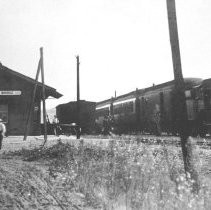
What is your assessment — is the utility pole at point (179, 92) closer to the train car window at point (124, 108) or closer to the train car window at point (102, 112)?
the train car window at point (124, 108)

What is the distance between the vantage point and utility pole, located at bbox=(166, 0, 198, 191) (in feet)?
28.0

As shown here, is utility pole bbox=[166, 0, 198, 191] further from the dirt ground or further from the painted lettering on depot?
the painted lettering on depot

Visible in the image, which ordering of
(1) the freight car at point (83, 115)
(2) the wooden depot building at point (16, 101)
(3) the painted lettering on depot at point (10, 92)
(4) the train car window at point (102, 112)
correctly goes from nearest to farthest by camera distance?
(2) the wooden depot building at point (16, 101), (3) the painted lettering on depot at point (10, 92), (1) the freight car at point (83, 115), (4) the train car window at point (102, 112)

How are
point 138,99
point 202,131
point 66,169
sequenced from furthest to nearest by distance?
1. point 138,99
2. point 202,131
3. point 66,169

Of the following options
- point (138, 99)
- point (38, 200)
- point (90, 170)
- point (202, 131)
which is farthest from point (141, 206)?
point (138, 99)

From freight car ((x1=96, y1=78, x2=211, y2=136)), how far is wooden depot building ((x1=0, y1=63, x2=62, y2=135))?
7.33 meters

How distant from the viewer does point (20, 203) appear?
6059 mm

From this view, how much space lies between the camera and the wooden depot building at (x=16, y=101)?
2514cm

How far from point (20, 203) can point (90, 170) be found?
258 centimetres

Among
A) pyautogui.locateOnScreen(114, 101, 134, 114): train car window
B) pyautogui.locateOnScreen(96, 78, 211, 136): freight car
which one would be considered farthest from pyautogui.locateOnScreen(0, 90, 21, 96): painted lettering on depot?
pyautogui.locateOnScreen(114, 101, 134, 114): train car window

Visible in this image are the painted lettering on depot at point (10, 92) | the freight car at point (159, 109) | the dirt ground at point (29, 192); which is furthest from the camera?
the painted lettering on depot at point (10, 92)

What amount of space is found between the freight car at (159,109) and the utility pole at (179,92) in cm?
1112

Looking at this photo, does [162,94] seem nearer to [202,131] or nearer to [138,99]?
[138,99]

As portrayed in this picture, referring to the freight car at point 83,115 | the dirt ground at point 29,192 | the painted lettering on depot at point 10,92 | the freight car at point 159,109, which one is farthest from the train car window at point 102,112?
the dirt ground at point 29,192
